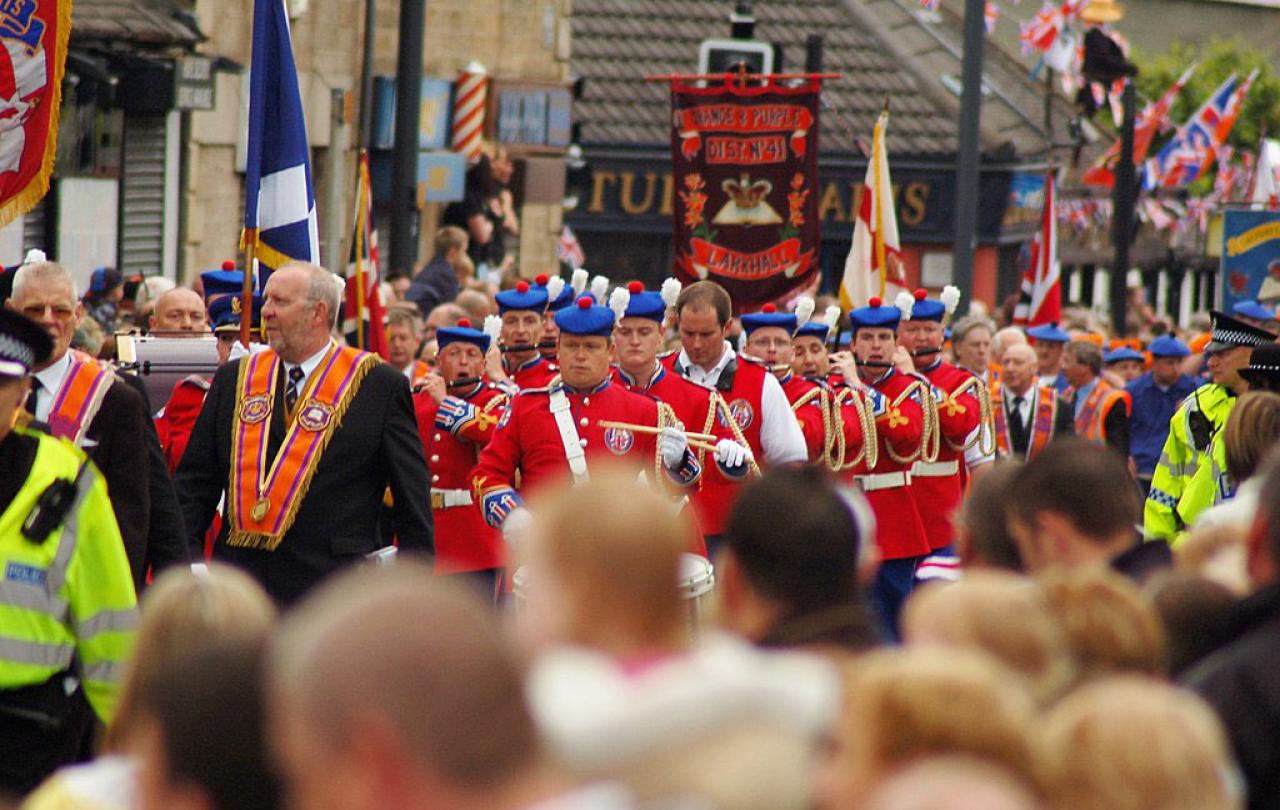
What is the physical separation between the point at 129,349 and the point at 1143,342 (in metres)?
14.4

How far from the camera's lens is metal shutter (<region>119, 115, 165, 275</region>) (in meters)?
21.2

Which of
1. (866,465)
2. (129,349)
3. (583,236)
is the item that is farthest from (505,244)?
(129,349)

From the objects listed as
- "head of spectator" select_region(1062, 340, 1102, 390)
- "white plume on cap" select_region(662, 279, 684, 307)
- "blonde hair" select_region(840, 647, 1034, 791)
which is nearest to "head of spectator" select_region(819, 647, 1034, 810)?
"blonde hair" select_region(840, 647, 1034, 791)

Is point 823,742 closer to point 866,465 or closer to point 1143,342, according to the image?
point 866,465

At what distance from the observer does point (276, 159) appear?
1030 cm

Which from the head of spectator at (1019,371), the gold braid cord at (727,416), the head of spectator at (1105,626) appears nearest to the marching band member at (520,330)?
the gold braid cord at (727,416)

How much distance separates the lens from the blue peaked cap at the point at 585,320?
32.7 feet

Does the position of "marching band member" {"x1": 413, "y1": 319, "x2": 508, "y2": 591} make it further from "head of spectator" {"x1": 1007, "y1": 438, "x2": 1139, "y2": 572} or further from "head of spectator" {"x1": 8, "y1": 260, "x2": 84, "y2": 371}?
"head of spectator" {"x1": 1007, "y1": 438, "x2": 1139, "y2": 572}

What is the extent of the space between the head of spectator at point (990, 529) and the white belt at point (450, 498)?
6.20 metres

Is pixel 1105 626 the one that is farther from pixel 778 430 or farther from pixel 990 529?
pixel 778 430

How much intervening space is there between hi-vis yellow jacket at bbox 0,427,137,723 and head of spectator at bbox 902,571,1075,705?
258 centimetres

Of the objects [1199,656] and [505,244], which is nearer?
[1199,656]

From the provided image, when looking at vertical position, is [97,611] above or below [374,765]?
below

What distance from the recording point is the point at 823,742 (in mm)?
3723
